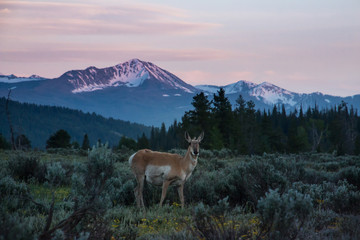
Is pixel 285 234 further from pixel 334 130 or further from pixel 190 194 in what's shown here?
pixel 334 130

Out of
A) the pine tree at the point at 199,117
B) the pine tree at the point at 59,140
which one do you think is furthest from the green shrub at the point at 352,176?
the pine tree at the point at 59,140

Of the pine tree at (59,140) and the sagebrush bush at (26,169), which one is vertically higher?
the sagebrush bush at (26,169)

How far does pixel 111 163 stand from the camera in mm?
6750

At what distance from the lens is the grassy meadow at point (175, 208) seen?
456cm

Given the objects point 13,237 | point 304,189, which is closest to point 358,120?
point 304,189

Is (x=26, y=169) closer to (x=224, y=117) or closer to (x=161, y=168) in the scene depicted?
(x=161, y=168)

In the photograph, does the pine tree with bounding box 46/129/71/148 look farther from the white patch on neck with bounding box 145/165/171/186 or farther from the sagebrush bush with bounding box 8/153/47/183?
the white patch on neck with bounding box 145/165/171/186

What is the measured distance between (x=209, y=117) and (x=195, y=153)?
40.0 m

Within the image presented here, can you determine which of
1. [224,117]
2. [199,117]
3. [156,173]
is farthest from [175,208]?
[224,117]

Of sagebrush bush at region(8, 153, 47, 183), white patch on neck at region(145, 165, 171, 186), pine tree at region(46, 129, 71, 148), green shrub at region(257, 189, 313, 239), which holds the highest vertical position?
green shrub at region(257, 189, 313, 239)

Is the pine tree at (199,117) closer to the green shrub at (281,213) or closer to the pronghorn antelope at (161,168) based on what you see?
the pronghorn antelope at (161,168)

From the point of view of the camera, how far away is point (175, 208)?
8.36 meters

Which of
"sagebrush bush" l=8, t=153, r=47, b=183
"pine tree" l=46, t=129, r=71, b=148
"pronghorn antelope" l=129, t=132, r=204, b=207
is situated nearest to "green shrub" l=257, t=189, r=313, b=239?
"pronghorn antelope" l=129, t=132, r=204, b=207

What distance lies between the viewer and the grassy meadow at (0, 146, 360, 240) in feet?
15.0
